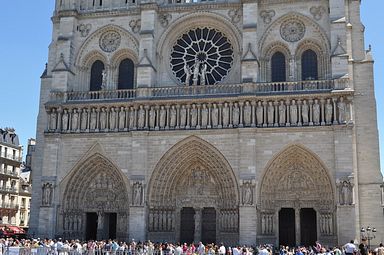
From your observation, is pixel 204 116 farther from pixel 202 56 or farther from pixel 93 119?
pixel 93 119

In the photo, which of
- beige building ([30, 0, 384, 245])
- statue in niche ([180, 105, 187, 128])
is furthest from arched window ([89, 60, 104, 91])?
statue in niche ([180, 105, 187, 128])

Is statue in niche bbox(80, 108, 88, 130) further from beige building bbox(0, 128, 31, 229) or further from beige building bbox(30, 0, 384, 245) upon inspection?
beige building bbox(0, 128, 31, 229)

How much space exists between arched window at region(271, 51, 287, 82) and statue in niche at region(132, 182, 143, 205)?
852 cm

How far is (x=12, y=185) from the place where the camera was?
38469 millimetres

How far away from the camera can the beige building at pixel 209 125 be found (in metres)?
24.4

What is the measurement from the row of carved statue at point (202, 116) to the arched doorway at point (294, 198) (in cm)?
167

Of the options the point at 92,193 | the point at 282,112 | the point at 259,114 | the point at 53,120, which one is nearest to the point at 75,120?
the point at 53,120

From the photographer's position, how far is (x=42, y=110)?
29109mm

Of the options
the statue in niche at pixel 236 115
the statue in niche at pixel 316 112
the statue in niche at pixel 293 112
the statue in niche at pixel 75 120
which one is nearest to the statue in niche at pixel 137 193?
the statue in niche at pixel 75 120

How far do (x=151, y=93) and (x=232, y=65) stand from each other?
446 cm

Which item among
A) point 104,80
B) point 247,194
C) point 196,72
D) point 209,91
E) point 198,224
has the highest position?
point 196,72

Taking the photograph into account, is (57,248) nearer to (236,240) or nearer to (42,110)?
(236,240)

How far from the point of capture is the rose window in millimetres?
27719

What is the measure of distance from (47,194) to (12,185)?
1307 centimetres
